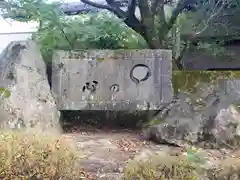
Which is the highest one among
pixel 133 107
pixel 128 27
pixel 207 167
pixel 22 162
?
pixel 128 27

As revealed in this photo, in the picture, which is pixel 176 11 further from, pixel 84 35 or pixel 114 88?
pixel 114 88

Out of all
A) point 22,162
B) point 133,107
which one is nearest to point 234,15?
point 133,107

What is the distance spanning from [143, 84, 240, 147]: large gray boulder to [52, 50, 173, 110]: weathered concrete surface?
0.77 metres

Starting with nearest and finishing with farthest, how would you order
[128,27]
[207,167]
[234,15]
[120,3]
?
[207,167], [128,27], [120,3], [234,15]

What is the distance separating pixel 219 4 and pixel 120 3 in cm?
258

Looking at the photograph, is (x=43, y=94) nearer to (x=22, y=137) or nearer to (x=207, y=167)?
(x=22, y=137)

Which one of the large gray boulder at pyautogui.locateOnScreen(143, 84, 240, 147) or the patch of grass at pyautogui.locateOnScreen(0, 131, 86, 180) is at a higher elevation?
the patch of grass at pyautogui.locateOnScreen(0, 131, 86, 180)

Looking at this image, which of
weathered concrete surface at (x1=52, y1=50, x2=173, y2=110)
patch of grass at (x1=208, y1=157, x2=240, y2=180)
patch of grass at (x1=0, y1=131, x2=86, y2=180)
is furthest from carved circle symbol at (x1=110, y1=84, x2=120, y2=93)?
patch of grass at (x1=208, y1=157, x2=240, y2=180)

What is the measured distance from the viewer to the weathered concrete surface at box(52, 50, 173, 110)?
684cm

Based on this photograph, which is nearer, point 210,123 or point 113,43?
point 210,123

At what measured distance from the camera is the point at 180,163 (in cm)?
291

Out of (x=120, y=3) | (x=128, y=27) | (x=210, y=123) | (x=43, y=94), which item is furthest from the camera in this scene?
(x=120, y=3)

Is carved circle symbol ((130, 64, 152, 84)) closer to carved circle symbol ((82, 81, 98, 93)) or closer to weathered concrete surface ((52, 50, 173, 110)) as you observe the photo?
weathered concrete surface ((52, 50, 173, 110))

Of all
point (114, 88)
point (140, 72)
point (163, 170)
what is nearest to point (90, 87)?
point (114, 88)
